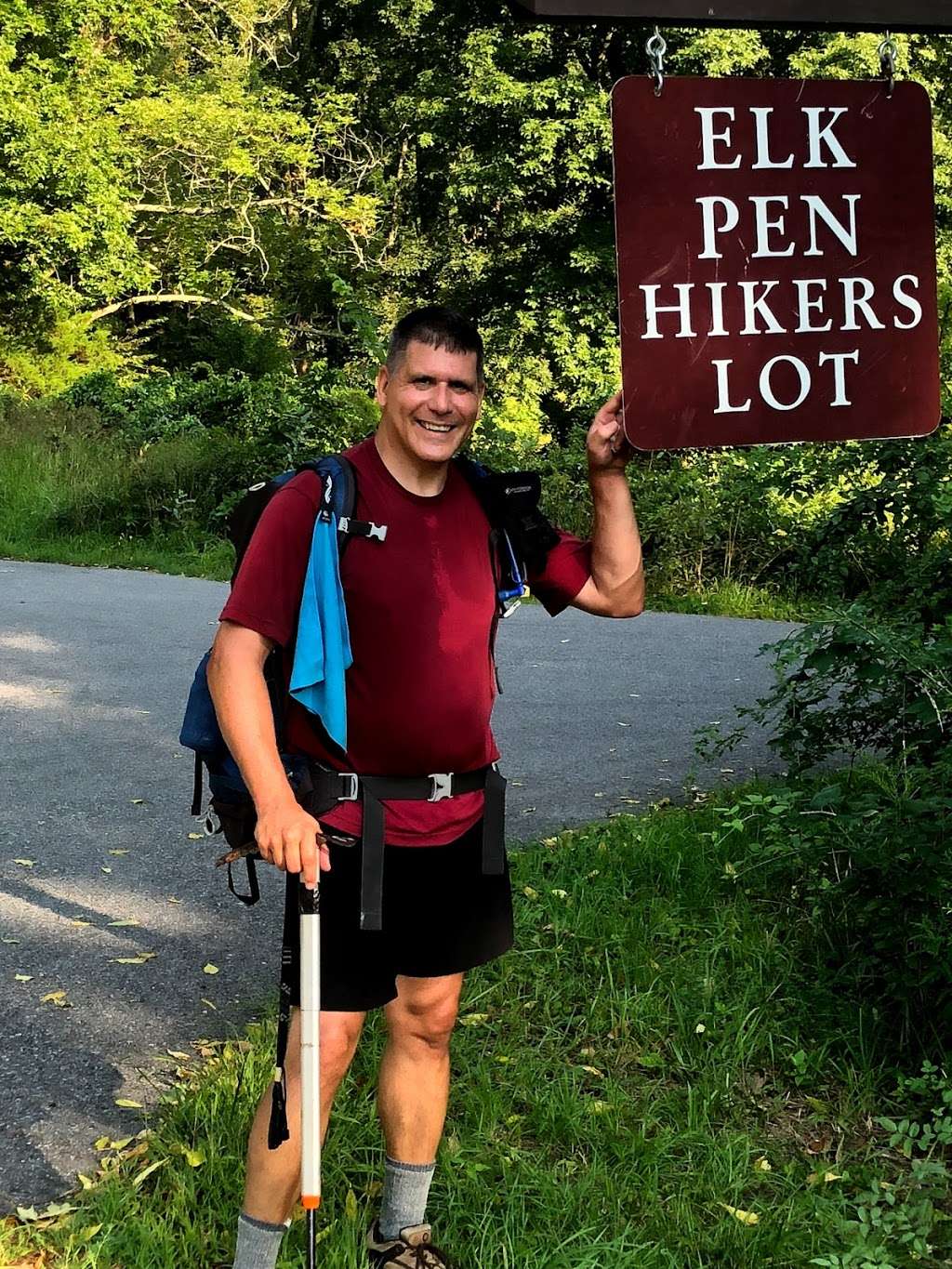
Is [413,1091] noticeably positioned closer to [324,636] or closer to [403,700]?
[403,700]

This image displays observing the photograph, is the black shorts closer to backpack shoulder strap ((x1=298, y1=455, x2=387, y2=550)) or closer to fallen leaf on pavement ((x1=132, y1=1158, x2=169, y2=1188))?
backpack shoulder strap ((x1=298, y1=455, x2=387, y2=550))

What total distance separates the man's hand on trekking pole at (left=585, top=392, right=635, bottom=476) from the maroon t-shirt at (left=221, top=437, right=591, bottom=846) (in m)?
0.28

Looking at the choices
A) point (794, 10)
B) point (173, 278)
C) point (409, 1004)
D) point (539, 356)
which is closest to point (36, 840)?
point (409, 1004)

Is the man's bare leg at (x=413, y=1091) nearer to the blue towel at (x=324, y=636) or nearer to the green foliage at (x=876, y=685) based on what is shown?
the blue towel at (x=324, y=636)

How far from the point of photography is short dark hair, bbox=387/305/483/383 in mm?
2621

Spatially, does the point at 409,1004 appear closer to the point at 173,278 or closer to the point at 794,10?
the point at 794,10

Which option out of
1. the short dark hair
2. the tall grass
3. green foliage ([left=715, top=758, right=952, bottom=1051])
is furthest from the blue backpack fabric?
the tall grass

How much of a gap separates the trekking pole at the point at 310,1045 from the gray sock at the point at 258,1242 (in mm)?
243

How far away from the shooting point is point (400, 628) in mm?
2514

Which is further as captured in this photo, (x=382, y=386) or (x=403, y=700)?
(x=382, y=386)

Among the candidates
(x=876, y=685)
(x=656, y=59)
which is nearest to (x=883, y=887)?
(x=876, y=685)

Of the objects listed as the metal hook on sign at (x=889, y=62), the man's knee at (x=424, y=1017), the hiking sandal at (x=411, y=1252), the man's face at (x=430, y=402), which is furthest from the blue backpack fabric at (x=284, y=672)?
the metal hook on sign at (x=889, y=62)

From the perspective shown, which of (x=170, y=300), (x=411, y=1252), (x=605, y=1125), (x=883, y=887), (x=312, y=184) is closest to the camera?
(x=411, y=1252)

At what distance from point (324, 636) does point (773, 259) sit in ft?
3.71
